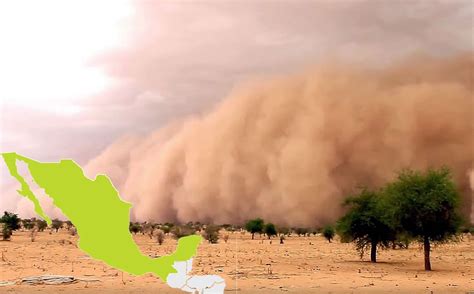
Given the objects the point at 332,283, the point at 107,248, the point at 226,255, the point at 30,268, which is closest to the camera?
the point at 107,248

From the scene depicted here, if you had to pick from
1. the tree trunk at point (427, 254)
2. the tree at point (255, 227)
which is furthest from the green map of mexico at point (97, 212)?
the tree at point (255, 227)

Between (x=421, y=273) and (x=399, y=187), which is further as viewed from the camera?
(x=399, y=187)

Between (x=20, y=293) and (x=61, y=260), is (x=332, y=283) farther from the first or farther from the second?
(x=61, y=260)

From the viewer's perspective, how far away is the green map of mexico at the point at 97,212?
592 cm

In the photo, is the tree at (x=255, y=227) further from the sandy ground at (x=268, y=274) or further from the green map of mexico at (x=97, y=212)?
the green map of mexico at (x=97, y=212)

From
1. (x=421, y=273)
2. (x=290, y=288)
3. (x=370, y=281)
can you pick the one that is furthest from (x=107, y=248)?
(x=421, y=273)

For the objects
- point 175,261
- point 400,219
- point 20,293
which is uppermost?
point 400,219

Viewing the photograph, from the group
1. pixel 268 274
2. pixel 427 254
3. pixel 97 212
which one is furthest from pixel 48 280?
pixel 427 254

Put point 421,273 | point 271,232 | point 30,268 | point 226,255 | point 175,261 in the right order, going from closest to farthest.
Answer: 1. point 175,261
2. point 30,268
3. point 421,273
4. point 226,255
5. point 271,232

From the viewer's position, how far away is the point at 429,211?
2431 cm

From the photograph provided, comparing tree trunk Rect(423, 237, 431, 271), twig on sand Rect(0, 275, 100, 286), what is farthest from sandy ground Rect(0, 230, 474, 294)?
twig on sand Rect(0, 275, 100, 286)

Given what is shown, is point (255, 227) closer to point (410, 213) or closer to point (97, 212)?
point (410, 213)

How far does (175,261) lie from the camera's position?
663cm

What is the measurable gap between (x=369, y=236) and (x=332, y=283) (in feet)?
36.9
